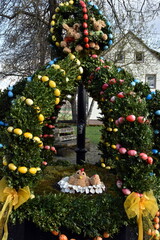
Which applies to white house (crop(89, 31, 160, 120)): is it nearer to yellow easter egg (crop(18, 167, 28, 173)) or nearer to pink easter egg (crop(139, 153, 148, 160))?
pink easter egg (crop(139, 153, 148, 160))

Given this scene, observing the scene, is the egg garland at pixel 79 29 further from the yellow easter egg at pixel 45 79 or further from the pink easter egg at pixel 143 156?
the pink easter egg at pixel 143 156

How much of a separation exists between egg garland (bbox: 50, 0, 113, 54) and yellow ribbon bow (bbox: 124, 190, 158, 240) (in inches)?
71.5

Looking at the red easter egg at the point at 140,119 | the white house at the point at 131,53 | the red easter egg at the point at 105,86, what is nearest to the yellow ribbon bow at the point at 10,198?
the red easter egg at the point at 140,119

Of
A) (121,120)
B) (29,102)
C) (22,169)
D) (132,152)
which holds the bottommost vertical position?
(22,169)

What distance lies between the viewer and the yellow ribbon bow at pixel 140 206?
2.23m

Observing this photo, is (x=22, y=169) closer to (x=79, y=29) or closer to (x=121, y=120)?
(x=121, y=120)

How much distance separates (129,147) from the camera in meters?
2.31

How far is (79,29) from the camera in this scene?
330 centimetres

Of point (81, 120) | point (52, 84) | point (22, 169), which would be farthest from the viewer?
point (81, 120)

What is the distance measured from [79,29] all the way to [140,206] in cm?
212

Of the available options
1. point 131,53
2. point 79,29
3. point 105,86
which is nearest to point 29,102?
point 105,86

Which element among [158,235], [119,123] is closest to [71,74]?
[119,123]

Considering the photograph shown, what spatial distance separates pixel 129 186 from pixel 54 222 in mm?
705

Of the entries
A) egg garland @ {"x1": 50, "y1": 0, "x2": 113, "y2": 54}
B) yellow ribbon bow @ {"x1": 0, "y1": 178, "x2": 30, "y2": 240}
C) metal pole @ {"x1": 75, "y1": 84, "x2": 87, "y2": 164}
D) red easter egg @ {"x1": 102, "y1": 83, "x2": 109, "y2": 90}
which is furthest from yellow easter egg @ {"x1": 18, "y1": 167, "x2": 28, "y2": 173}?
Answer: metal pole @ {"x1": 75, "y1": 84, "x2": 87, "y2": 164}
